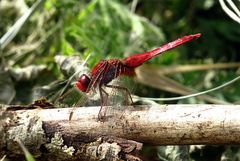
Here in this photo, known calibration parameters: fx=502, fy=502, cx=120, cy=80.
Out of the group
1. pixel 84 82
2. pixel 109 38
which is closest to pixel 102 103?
pixel 84 82

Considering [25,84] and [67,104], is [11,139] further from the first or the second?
[25,84]

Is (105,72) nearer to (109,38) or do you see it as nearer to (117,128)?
(117,128)

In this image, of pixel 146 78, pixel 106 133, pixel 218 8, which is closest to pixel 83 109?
pixel 106 133

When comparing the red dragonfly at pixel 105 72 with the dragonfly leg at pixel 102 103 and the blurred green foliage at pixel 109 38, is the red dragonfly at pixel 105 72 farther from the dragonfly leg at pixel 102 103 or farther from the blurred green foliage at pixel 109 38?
the blurred green foliage at pixel 109 38

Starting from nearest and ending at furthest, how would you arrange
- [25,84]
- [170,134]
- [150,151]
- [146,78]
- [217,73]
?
[170,134] → [150,151] → [25,84] → [146,78] → [217,73]

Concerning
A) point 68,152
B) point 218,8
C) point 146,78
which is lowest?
point 68,152

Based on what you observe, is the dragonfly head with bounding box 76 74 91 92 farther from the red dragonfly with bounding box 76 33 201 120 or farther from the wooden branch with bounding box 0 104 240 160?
the wooden branch with bounding box 0 104 240 160
